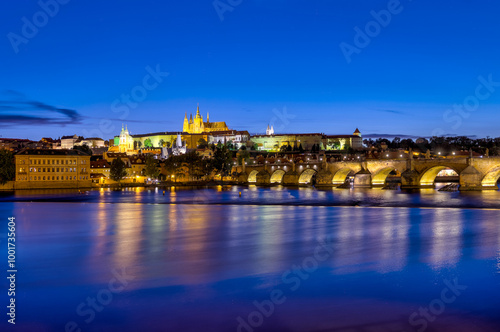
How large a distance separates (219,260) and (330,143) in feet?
408

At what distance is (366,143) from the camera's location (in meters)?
152

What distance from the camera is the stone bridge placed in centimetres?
4278

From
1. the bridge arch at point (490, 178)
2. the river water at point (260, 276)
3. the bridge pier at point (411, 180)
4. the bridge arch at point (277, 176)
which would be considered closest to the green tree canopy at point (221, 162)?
the bridge arch at point (277, 176)

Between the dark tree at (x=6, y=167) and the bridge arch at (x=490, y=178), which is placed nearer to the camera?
the bridge arch at (x=490, y=178)

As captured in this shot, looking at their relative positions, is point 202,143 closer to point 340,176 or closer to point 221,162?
point 221,162

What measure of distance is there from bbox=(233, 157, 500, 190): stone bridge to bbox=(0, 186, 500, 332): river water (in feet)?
72.7

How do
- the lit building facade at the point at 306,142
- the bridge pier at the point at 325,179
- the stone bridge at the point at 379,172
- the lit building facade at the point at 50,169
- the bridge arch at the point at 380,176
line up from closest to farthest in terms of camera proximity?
the stone bridge at the point at 379,172, the bridge arch at the point at 380,176, the lit building facade at the point at 50,169, the bridge pier at the point at 325,179, the lit building facade at the point at 306,142

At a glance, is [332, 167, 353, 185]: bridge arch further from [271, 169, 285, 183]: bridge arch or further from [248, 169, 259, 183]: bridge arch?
[248, 169, 259, 183]: bridge arch

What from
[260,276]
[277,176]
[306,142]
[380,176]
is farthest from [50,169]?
[306,142]

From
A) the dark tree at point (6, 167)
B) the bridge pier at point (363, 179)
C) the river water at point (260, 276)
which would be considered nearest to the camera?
the river water at point (260, 276)

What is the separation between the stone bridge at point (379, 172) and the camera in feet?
140

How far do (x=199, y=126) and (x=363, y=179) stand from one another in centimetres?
10001

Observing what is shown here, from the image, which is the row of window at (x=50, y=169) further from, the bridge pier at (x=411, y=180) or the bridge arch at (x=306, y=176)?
the bridge pier at (x=411, y=180)

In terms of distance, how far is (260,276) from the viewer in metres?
11.7
